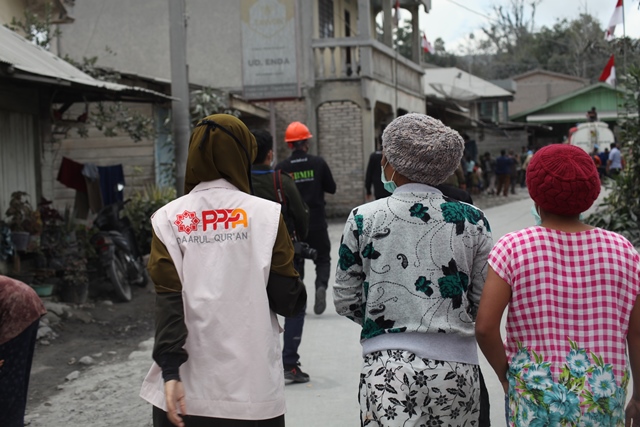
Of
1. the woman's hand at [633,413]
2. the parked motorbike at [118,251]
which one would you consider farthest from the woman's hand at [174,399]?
the parked motorbike at [118,251]

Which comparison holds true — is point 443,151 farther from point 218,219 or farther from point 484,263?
point 218,219

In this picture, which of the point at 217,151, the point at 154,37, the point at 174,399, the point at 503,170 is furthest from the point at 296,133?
the point at 503,170

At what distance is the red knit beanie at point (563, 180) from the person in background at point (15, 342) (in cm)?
239

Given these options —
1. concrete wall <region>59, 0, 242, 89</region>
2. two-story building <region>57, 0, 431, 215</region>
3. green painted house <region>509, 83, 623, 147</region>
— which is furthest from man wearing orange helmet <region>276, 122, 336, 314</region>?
green painted house <region>509, 83, 623, 147</region>

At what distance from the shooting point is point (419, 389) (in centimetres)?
311

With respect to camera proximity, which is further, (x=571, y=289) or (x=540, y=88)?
(x=540, y=88)

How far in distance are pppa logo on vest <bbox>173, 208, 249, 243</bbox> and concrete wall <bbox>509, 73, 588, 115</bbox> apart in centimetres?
5680

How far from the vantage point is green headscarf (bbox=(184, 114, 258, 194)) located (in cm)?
329

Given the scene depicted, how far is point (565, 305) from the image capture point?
299 cm

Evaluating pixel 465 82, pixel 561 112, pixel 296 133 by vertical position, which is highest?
pixel 465 82

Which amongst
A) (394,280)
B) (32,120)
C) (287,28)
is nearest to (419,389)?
(394,280)

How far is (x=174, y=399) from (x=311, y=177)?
527 cm

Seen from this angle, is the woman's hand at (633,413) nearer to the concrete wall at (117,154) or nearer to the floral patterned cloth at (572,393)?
the floral patterned cloth at (572,393)

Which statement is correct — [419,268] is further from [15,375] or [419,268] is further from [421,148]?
[15,375]
